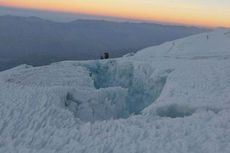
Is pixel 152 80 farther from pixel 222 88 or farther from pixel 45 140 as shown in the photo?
pixel 45 140

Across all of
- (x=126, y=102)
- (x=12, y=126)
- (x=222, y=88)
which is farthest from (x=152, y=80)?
(x=12, y=126)

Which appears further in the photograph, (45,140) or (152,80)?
(152,80)

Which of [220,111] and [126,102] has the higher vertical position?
[220,111]

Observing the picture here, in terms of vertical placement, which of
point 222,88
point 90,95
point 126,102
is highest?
point 222,88

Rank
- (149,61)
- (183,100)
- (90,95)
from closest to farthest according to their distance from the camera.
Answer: (183,100)
(90,95)
(149,61)

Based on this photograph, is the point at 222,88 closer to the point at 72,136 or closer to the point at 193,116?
the point at 193,116

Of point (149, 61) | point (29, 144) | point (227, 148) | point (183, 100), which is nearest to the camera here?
point (227, 148)

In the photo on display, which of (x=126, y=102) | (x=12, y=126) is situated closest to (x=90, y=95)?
(x=126, y=102)
